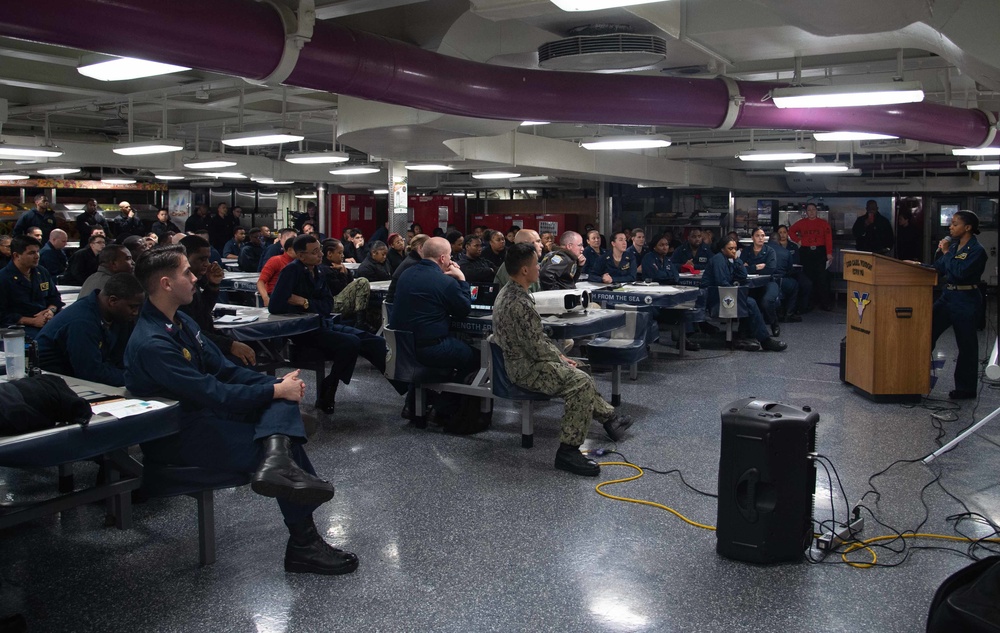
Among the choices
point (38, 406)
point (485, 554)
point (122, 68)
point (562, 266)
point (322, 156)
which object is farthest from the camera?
point (322, 156)

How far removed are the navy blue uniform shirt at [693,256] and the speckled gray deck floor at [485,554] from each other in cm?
671

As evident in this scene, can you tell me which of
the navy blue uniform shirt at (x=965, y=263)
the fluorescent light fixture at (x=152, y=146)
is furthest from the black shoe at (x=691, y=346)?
the fluorescent light fixture at (x=152, y=146)

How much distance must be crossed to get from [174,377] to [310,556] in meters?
0.97

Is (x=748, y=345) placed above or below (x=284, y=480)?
below

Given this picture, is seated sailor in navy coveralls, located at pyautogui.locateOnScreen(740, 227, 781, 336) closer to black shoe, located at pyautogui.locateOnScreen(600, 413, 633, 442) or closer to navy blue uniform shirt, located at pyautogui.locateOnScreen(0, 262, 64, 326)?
black shoe, located at pyautogui.locateOnScreen(600, 413, 633, 442)

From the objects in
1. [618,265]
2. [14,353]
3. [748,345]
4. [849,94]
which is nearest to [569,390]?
[849,94]

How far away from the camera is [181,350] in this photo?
3.67 metres

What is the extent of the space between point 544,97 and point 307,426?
3015 millimetres

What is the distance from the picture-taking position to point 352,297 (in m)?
8.23

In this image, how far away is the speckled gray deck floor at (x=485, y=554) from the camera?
3.37 m

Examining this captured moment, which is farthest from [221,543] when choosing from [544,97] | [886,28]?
[886,28]

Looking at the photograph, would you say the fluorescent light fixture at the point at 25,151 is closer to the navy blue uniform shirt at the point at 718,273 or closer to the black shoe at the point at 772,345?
the navy blue uniform shirt at the point at 718,273

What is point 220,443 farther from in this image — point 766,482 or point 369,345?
point 369,345

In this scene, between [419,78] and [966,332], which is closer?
[419,78]
